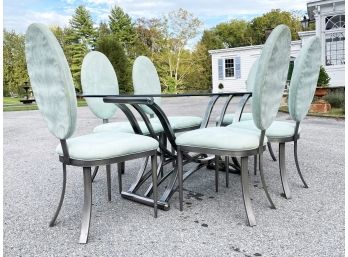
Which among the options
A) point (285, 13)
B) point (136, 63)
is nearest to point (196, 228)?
point (136, 63)

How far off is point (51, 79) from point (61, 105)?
0.13 m

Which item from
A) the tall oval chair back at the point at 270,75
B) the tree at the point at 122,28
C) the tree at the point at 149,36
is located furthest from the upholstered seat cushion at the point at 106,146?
the tree at the point at 122,28

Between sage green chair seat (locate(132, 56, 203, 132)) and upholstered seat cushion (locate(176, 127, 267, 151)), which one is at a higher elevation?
sage green chair seat (locate(132, 56, 203, 132))

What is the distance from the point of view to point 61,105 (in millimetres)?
1676

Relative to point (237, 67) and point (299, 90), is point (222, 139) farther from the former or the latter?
point (237, 67)

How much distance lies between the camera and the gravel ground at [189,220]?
1654 mm

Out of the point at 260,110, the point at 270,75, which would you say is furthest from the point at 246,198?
the point at 270,75

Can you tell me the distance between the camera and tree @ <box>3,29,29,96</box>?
23797 millimetres

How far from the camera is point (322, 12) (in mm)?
10633

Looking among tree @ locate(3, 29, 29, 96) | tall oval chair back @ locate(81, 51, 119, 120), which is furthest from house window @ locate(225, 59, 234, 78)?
tall oval chair back @ locate(81, 51, 119, 120)

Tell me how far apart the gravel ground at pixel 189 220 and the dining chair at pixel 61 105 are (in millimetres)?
226

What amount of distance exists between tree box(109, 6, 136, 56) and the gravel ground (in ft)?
73.5

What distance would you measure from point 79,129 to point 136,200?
163 inches

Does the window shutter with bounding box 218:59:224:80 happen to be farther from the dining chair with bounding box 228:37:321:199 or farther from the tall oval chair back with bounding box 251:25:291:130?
the tall oval chair back with bounding box 251:25:291:130
